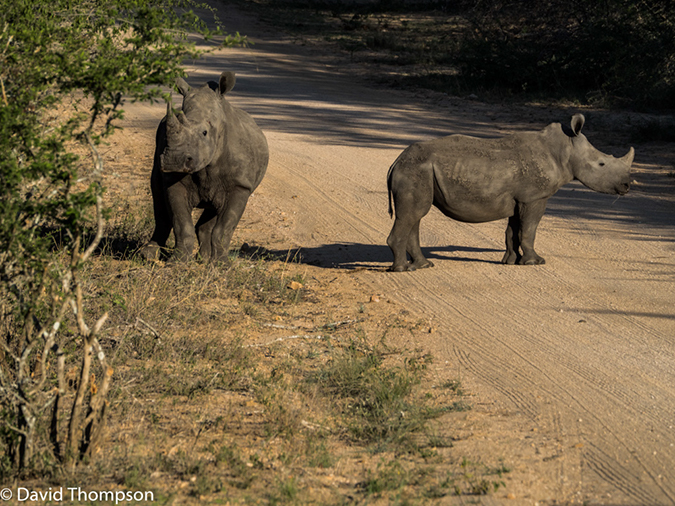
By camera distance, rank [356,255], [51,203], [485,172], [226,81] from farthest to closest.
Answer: [356,255] < [485,172] < [226,81] < [51,203]

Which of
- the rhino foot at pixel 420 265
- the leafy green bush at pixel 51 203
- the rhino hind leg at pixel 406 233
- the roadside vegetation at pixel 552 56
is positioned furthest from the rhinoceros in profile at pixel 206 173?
the roadside vegetation at pixel 552 56

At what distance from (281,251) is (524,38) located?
37.7 feet

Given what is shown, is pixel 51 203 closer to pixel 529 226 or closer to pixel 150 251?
pixel 150 251

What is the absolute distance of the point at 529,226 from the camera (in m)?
8.06

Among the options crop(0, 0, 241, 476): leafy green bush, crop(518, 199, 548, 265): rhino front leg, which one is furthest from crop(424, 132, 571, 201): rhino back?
crop(0, 0, 241, 476): leafy green bush

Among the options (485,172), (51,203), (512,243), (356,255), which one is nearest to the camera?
(51,203)

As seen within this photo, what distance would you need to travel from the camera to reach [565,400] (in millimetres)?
5293

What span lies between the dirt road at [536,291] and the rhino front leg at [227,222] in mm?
1420

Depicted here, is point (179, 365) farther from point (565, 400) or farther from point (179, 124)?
point (565, 400)

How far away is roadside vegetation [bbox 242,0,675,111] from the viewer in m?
15.8

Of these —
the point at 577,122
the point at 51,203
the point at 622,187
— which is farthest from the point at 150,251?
the point at 622,187

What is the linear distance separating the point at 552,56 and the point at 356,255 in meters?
10.9

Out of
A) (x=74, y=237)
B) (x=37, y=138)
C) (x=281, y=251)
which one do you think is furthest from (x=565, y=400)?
(x=281, y=251)

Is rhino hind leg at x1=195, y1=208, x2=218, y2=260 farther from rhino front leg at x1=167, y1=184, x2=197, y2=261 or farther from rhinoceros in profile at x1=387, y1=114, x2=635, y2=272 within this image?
rhinoceros in profile at x1=387, y1=114, x2=635, y2=272
